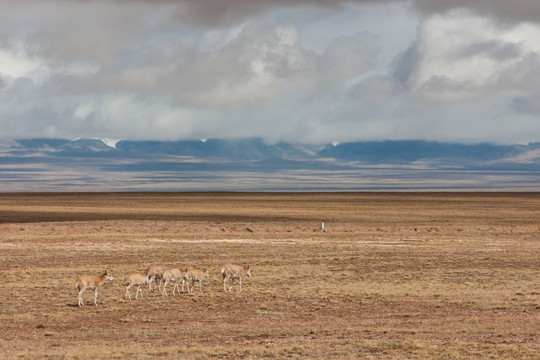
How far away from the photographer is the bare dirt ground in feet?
54.1

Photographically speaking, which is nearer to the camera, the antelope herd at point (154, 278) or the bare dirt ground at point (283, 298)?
the bare dirt ground at point (283, 298)

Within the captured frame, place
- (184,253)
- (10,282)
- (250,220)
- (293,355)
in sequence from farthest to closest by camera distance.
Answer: (250,220) < (184,253) < (10,282) < (293,355)

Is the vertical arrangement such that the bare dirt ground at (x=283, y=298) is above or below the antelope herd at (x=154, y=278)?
below

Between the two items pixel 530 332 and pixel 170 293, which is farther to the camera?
pixel 170 293

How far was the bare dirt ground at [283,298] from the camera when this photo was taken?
16500 millimetres

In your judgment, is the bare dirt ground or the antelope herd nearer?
the bare dirt ground

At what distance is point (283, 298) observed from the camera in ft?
81.1

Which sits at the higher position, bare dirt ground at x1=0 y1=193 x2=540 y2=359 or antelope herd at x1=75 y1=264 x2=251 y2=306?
antelope herd at x1=75 y1=264 x2=251 y2=306

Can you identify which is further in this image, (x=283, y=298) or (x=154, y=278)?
(x=154, y=278)

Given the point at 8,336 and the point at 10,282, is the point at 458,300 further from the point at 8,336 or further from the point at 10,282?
the point at 10,282

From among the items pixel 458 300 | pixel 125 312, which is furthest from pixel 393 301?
pixel 125 312

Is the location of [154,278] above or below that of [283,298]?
above

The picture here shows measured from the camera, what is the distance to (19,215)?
74.3 metres

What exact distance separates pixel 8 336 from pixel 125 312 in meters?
4.34
